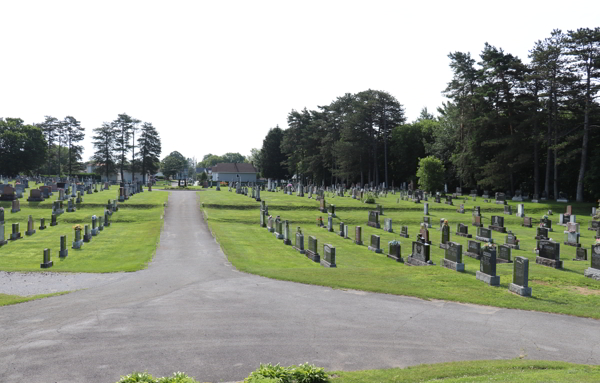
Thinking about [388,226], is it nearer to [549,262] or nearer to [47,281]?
[549,262]

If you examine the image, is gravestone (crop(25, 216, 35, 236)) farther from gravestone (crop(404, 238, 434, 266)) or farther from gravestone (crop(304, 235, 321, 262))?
gravestone (crop(404, 238, 434, 266))

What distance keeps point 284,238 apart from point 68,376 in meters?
20.4

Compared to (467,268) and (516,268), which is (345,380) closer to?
(516,268)

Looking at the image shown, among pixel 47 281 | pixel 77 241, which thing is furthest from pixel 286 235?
pixel 47 281

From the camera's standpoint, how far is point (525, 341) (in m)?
9.64

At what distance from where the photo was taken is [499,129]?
2122 inches

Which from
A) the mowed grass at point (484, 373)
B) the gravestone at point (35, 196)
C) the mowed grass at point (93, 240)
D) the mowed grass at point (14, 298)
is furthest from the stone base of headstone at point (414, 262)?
the gravestone at point (35, 196)

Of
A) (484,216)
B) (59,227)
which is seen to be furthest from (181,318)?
(484,216)

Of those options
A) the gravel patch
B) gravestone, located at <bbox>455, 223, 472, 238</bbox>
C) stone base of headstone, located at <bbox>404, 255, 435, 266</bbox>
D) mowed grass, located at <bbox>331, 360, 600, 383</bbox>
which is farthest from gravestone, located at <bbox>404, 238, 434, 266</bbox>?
the gravel patch

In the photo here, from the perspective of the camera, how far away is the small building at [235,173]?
11838 centimetres

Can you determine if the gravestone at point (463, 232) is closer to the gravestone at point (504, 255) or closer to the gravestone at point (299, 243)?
the gravestone at point (504, 255)

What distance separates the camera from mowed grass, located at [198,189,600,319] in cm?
1370

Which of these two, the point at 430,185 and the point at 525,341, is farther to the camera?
the point at 430,185

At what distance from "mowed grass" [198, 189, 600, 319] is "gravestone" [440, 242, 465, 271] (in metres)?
0.47
